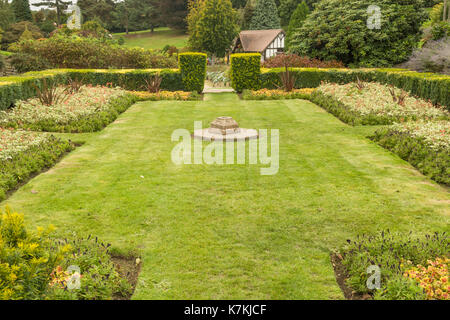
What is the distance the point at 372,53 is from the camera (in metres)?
23.8

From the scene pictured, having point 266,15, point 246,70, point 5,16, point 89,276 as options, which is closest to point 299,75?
point 246,70

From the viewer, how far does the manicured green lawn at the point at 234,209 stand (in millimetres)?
4512

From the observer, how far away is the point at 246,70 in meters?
20.7

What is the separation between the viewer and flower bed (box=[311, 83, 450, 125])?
12.0m

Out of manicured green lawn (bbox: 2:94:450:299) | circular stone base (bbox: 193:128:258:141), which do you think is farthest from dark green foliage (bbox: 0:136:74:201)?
circular stone base (bbox: 193:128:258:141)

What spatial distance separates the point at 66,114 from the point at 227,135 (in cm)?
512

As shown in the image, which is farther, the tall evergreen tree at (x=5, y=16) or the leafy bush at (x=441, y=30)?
the tall evergreen tree at (x=5, y=16)

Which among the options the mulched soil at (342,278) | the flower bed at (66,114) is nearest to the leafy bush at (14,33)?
the flower bed at (66,114)

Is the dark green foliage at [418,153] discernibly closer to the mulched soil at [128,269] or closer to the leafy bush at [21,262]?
the mulched soil at [128,269]

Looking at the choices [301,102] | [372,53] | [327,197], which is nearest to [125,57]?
[301,102]

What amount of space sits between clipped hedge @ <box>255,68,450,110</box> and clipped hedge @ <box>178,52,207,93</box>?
3.16 metres

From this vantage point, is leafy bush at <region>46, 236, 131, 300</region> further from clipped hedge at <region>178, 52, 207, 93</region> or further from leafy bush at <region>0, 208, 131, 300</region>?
clipped hedge at <region>178, 52, 207, 93</region>

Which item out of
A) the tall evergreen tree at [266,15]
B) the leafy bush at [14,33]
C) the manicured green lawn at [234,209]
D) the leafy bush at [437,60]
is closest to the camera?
the manicured green lawn at [234,209]

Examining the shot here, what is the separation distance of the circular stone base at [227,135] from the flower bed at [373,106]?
3401 millimetres
